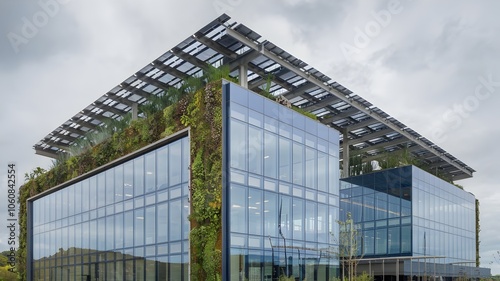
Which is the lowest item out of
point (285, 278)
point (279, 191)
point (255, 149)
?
point (285, 278)

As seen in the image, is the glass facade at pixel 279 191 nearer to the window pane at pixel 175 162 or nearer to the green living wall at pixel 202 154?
the green living wall at pixel 202 154

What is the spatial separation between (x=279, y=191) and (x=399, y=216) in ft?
52.2

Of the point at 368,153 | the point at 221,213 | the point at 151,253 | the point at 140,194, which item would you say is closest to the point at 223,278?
the point at 221,213

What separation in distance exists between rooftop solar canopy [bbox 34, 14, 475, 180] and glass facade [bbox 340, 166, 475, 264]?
3.26 m

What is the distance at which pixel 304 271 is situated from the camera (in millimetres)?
26922

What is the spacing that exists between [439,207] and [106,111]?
27.0m

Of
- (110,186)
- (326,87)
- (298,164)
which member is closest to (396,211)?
(326,87)

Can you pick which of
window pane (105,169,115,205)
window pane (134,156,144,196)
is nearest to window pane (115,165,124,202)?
window pane (105,169,115,205)

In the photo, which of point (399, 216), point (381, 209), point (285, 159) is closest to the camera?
point (285, 159)

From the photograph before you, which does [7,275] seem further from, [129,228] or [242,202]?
[242,202]

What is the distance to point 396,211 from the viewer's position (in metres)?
38.7

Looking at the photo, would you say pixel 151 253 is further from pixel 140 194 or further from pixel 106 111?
pixel 106 111

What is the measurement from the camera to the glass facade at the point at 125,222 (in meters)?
25.7

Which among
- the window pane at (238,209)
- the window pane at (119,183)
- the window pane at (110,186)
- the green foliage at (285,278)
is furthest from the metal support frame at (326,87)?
the window pane at (110,186)
